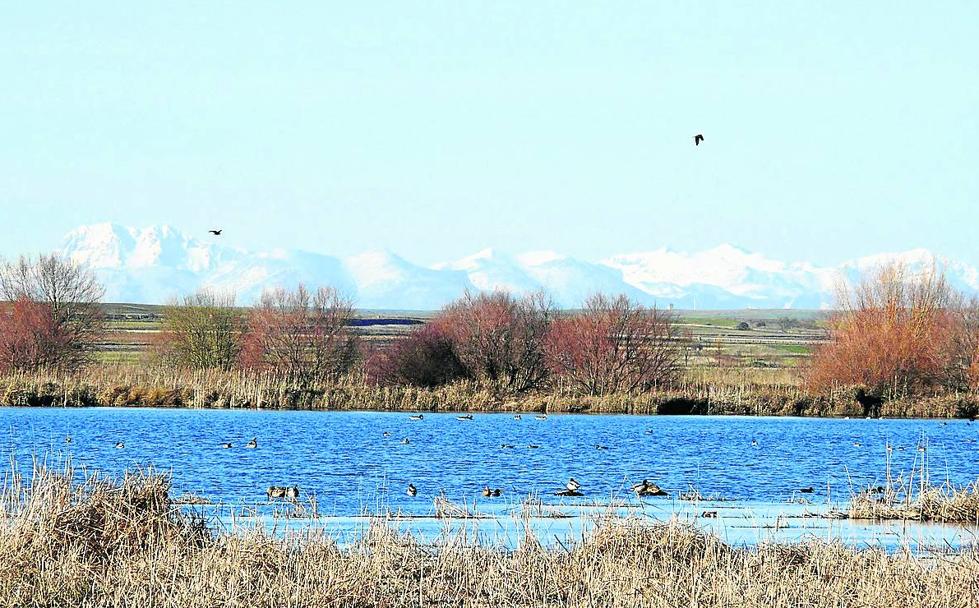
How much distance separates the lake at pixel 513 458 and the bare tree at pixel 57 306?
13.1 m

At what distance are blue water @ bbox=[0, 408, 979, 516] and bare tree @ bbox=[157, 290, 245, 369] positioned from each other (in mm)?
14975

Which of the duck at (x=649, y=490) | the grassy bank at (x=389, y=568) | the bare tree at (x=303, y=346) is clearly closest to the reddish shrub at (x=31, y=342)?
the bare tree at (x=303, y=346)

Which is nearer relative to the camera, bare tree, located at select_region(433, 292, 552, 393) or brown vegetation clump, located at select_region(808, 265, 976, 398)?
brown vegetation clump, located at select_region(808, 265, 976, 398)

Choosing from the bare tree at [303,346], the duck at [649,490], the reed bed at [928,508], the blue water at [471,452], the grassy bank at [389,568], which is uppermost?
the bare tree at [303,346]

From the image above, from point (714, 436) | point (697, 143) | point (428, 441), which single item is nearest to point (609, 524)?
point (697, 143)

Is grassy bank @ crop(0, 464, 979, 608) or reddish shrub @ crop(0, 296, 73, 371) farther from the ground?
reddish shrub @ crop(0, 296, 73, 371)

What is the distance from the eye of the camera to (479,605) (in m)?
15.4

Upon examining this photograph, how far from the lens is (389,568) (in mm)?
16875

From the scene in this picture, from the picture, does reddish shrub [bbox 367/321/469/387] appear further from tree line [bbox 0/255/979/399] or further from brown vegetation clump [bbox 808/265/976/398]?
brown vegetation clump [bbox 808/265/976/398]

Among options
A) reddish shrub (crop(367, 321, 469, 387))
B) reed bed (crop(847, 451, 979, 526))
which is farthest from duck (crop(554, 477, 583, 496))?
reddish shrub (crop(367, 321, 469, 387))

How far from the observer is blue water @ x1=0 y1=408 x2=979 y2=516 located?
3231cm

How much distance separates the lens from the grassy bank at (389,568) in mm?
15383

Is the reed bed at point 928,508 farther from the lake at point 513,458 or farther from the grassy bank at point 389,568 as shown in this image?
the grassy bank at point 389,568

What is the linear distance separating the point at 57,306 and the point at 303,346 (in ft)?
51.9
